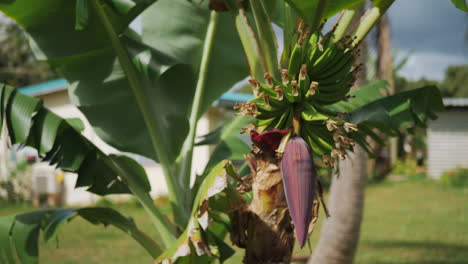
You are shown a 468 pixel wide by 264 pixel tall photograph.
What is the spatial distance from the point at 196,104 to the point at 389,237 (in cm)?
652

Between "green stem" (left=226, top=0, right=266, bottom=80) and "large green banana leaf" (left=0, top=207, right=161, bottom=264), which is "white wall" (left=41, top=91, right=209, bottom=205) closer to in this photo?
"large green banana leaf" (left=0, top=207, right=161, bottom=264)

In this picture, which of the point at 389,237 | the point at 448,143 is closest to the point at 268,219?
the point at 389,237

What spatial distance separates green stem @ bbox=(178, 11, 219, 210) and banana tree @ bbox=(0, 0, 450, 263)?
0.4 inches

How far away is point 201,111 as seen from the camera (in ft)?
12.5

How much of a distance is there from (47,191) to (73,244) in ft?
20.6

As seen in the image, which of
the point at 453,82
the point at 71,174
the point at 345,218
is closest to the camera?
the point at 345,218

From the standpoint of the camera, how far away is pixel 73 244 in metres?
9.29

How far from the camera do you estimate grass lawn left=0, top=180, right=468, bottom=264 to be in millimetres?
7457

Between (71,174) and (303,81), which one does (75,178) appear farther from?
(303,81)

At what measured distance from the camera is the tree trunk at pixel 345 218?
489 centimetres

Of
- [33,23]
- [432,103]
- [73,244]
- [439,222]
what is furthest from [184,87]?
[439,222]

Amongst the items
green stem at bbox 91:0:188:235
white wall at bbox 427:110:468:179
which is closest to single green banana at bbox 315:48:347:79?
green stem at bbox 91:0:188:235

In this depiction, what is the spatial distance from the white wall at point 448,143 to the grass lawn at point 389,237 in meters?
4.99

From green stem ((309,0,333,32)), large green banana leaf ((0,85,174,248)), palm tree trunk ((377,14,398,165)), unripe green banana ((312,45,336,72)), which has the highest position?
green stem ((309,0,333,32))
